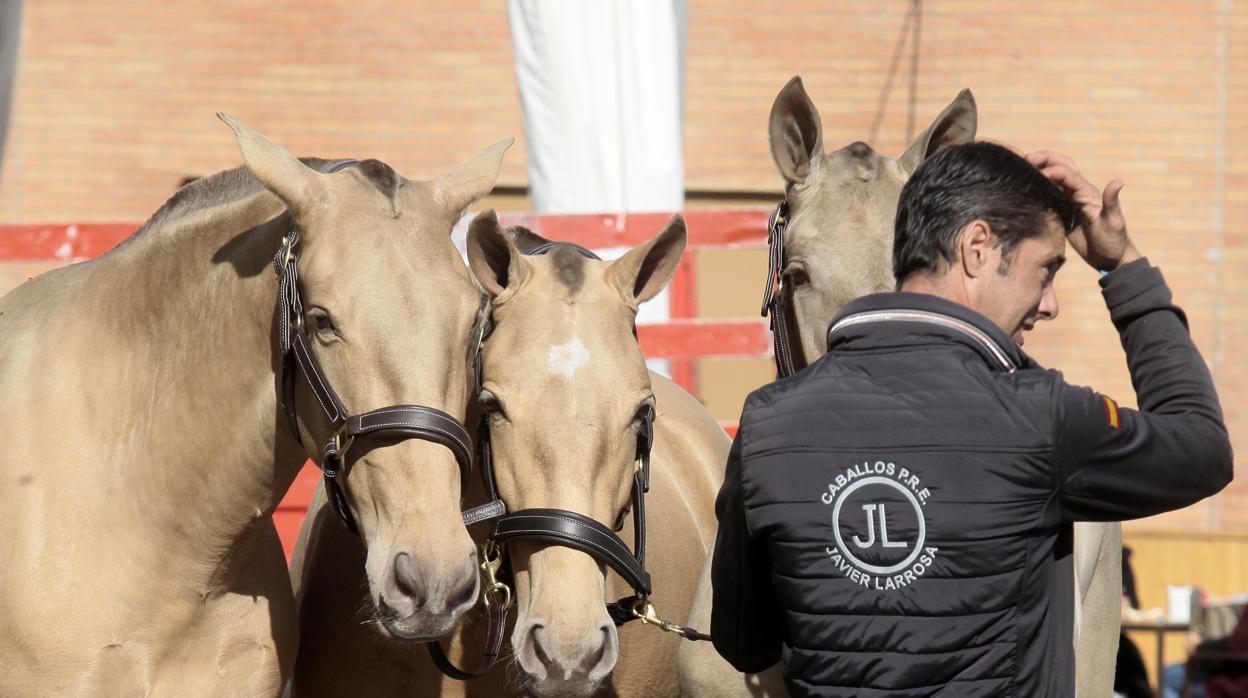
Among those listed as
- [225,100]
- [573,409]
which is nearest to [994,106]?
[225,100]

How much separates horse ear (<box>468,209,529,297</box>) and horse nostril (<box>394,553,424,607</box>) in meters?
0.77

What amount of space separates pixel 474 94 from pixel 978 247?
28.7ft

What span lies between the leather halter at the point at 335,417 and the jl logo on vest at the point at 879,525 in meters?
0.89

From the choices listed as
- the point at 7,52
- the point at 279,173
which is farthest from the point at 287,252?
the point at 7,52

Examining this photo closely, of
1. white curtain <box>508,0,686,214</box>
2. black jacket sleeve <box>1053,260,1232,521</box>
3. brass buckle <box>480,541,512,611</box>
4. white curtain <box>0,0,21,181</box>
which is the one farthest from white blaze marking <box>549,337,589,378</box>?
white curtain <box>0,0,21,181</box>

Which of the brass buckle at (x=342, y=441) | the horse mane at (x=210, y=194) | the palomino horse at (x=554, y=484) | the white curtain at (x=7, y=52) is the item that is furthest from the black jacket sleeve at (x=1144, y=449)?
the white curtain at (x=7, y=52)

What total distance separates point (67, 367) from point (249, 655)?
793mm

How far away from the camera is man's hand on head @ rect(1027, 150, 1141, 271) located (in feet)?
7.77

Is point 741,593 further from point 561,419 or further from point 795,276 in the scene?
point 795,276

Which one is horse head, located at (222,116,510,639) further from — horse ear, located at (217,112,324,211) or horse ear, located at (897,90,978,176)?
horse ear, located at (897,90,978,176)

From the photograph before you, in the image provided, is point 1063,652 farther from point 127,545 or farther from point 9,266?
point 9,266

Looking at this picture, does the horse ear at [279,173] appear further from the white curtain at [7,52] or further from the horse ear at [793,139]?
the white curtain at [7,52]

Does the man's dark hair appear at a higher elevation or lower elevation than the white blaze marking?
higher

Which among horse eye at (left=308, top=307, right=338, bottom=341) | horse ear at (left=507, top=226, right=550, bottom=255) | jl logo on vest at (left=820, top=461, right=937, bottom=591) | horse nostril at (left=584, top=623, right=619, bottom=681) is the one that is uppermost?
horse ear at (left=507, top=226, right=550, bottom=255)
